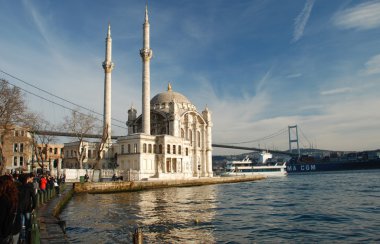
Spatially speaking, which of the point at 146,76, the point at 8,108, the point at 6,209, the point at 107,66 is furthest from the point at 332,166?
the point at 6,209

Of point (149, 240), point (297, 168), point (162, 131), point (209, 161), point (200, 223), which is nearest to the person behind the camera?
point (149, 240)

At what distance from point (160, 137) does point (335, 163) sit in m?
Result: 87.4

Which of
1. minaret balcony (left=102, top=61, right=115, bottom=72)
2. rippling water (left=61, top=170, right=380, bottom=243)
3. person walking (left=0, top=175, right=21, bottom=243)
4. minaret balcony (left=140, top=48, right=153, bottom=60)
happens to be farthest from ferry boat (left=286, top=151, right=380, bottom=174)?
person walking (left=0, top=175, right=21, bottom=243)

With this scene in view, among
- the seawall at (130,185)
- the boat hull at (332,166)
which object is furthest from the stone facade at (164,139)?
the boat hull at (332,166)

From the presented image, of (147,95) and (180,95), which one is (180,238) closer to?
(147,95)

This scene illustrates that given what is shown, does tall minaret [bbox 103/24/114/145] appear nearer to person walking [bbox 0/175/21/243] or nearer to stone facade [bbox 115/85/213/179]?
stone facade [bbox 115/85/213/179]

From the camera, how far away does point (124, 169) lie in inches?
2151

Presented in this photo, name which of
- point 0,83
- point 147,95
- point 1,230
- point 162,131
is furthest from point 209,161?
point 1,230

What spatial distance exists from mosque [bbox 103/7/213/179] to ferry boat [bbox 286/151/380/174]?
65175 mm

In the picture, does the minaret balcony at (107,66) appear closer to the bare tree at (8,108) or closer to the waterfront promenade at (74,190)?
the waterfront promenade at (74,190)

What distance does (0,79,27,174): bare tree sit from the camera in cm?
3070

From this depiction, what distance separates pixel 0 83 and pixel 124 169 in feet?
86.1

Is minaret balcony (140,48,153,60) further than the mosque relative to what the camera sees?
Yes

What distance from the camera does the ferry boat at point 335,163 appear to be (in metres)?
122
